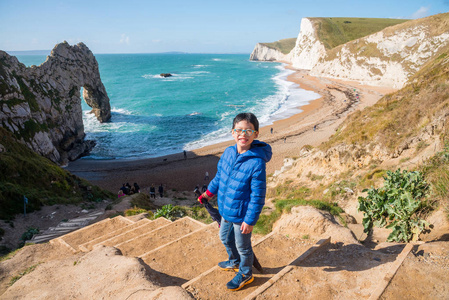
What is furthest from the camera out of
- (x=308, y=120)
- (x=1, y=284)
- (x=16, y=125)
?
(x=308, y=120)

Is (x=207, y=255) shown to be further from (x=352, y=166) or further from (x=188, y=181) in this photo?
(x=188, y=181)

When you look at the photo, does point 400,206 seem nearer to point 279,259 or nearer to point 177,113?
point 279,259

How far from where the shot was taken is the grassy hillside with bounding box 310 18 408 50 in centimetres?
10270

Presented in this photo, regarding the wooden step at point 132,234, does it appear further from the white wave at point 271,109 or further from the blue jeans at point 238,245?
the white wave at point 271,109

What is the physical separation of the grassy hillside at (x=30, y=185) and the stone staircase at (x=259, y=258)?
6915 millimetres

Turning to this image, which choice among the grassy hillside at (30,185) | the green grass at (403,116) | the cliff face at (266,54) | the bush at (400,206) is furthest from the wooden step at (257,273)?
the cliff face at (266,54)

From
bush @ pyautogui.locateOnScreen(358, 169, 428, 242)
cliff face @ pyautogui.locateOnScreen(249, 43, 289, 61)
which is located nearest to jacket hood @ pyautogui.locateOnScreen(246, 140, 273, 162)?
bush @ pyautogui.locateOnScreen(358, 169, 428, 242)

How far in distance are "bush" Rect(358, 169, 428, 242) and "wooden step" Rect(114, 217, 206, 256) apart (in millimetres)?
4135

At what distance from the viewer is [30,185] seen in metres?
13.9

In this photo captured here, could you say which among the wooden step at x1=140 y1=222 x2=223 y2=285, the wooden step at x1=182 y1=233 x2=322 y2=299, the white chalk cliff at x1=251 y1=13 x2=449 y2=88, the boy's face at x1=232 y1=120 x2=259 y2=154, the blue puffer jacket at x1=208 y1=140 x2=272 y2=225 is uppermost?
the white chalk cliff at x1=251 y1=13 x2=449 y2=88

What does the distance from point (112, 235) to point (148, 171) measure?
66.7 feet

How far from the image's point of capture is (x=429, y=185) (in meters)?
5.46

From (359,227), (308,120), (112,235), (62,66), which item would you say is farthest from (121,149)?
(359,227)

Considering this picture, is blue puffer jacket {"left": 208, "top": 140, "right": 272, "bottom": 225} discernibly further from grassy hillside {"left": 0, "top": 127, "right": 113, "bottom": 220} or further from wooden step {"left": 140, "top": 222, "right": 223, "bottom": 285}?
grassy hillside {"left": 0, "top": 127, "right": 113, "bottom": 220}
